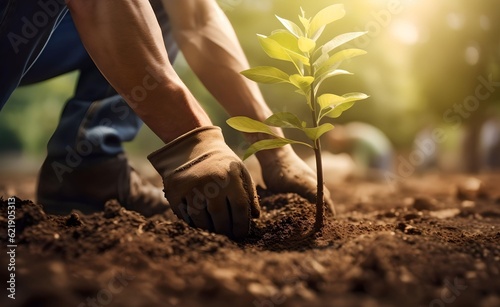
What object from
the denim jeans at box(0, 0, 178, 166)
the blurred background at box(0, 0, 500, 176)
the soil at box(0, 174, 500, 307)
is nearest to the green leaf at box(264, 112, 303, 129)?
the soil at box(0, 174, 500, 307)

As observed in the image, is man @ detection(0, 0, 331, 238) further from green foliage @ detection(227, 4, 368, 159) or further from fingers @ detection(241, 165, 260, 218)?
green foliage @ detection(227, 4, 368, 159)

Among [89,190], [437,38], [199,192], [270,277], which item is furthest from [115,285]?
[437,38]

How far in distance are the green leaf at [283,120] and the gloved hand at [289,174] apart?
1.31 feet

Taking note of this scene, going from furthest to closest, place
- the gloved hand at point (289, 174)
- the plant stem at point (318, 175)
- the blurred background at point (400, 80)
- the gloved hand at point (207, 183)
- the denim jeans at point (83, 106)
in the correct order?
the blurred background at point (400, 80)
the denim jeans at point (83, 106)
the gloved hand at point (289, 174)
the plant stem at point (318, 175)
the gloved hand at point (207, 183)

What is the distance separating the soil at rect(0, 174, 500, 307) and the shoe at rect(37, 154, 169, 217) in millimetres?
777

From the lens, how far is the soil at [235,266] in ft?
3.05

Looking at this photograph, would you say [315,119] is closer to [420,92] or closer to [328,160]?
[328,160]

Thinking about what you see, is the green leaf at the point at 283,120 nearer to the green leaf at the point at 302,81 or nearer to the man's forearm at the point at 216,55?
the green leaf at the point at 302,81

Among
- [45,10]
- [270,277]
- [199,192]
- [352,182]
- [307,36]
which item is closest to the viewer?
[270,277]

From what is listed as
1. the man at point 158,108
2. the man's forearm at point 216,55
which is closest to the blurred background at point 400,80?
the man's forearm at point 216,55

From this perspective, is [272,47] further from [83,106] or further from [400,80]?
[400,80]

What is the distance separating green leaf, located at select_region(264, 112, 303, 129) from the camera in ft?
4.78

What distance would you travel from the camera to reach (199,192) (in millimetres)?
1372

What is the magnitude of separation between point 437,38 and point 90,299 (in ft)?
23.2
